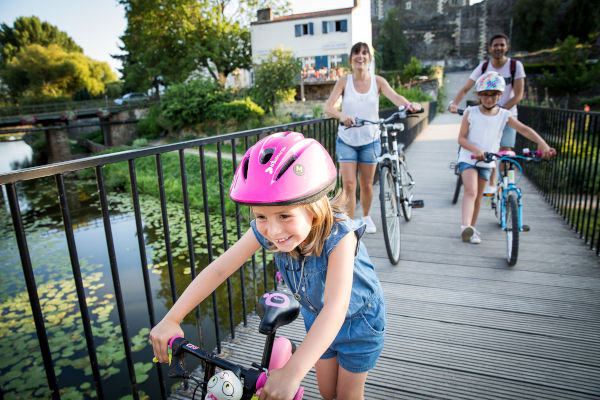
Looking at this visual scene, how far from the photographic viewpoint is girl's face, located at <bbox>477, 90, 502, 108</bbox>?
11.6ft

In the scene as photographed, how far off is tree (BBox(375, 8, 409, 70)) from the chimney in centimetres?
1579

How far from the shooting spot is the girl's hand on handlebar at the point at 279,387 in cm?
87

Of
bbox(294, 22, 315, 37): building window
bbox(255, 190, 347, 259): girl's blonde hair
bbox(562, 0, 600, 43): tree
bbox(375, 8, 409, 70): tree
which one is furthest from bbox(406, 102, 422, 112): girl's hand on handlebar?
bbox(375, 8, 409, 70): tree

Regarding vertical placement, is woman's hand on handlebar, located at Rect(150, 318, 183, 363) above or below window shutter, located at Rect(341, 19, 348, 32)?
below

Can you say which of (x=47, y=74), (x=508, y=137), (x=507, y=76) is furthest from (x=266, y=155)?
(x=47, y=74)

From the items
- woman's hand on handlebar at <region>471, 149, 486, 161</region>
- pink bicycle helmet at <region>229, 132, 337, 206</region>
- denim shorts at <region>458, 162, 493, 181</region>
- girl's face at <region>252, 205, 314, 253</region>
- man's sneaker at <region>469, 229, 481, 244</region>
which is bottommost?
man's sneaker at <region>469, 229, 481, 244</region>

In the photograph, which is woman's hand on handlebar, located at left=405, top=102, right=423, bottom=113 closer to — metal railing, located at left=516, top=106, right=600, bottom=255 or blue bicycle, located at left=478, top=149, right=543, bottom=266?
blue bicycle, located at left=478, top=149, right=543, bottom=266

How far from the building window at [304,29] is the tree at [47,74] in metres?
29.5

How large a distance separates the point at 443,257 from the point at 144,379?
3.63 meters

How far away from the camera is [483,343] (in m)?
2.44

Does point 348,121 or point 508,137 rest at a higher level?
point 348,121

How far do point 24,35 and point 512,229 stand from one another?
258 ft

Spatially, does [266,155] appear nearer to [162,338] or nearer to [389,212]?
[162,338]

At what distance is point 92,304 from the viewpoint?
6.32 meters
